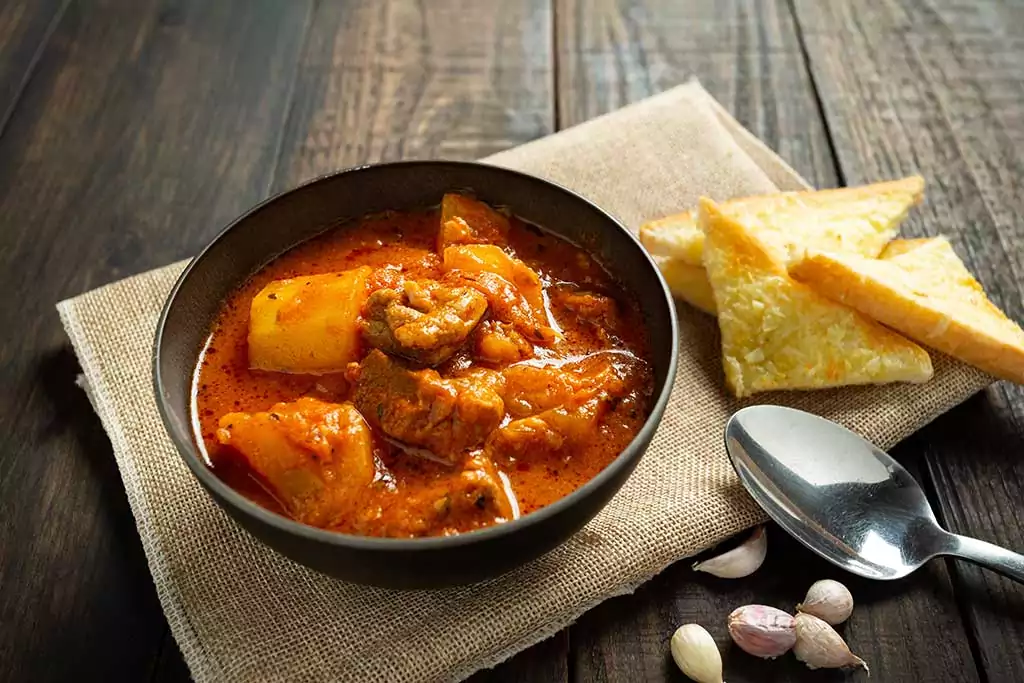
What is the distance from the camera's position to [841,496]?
2.42m

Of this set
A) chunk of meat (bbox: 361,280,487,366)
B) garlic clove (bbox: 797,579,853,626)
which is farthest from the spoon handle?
chunk of meat (bbox: 361,280,487,366)

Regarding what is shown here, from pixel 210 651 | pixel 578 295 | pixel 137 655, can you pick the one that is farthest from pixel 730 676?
pixel 137 655

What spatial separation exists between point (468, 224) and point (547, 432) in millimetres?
708

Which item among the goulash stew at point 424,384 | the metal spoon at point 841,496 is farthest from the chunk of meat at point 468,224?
the metal spoon at point 841,496

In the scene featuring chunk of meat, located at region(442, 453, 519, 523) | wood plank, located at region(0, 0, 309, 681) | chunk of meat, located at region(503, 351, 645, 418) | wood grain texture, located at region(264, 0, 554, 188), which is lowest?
wood plank, located at region(0, 0, 309, 681)

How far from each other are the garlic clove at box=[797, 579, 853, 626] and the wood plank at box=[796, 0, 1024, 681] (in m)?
0.31

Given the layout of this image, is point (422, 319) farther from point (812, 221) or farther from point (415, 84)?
point (415, 84)

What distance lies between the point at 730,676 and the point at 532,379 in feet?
2.64

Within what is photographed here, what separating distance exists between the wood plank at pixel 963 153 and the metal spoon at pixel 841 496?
5.3 inches

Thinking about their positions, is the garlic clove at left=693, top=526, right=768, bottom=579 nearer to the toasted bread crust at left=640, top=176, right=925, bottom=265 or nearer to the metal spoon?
the metal spoon

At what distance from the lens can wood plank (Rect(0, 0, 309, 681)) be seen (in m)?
2.31

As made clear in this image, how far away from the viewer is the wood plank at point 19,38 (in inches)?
153

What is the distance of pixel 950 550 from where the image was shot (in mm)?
2324

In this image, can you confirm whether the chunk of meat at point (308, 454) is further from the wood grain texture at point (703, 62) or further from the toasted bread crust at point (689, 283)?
the wood grain texture at point (703, 62)
